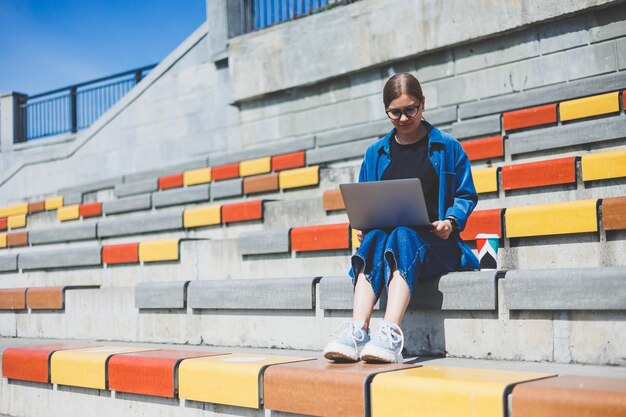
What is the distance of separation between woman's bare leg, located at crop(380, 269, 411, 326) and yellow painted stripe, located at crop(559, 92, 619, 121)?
11.2ft

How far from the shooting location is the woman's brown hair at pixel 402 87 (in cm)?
298

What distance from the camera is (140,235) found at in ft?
19.8

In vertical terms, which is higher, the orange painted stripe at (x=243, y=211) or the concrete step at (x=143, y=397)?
the orange painted stripe at (x=243, y=211)

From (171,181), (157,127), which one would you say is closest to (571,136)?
(171,181)

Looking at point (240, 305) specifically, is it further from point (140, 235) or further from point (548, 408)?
point (140, 235)

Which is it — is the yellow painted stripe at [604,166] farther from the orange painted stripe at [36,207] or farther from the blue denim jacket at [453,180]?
the orange painted stripe at [36,207]

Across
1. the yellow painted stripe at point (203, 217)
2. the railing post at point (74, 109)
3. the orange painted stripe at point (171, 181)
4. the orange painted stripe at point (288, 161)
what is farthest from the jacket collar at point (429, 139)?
the railing post at point (74, 109)

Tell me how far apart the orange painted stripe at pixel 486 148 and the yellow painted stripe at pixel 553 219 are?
1.82 meters

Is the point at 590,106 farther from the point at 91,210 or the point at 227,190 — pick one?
the point at 91,210

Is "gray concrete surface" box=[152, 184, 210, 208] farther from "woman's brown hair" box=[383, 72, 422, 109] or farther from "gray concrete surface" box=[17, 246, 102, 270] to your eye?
"woman's brown hair" box=[383, 72, 422, 109]

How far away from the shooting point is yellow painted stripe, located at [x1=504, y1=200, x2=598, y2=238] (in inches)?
127

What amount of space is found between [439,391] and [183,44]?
30.9 feet

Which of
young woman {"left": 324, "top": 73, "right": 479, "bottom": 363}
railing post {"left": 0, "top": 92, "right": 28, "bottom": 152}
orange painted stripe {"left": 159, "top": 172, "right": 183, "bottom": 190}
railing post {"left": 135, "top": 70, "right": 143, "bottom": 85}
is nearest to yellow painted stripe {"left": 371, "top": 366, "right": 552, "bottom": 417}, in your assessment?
young woman {"left": 324, "top": 73, "right": 479, "bottom": 363}

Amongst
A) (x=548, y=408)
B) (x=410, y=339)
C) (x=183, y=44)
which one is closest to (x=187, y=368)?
(x=410, y=339)
